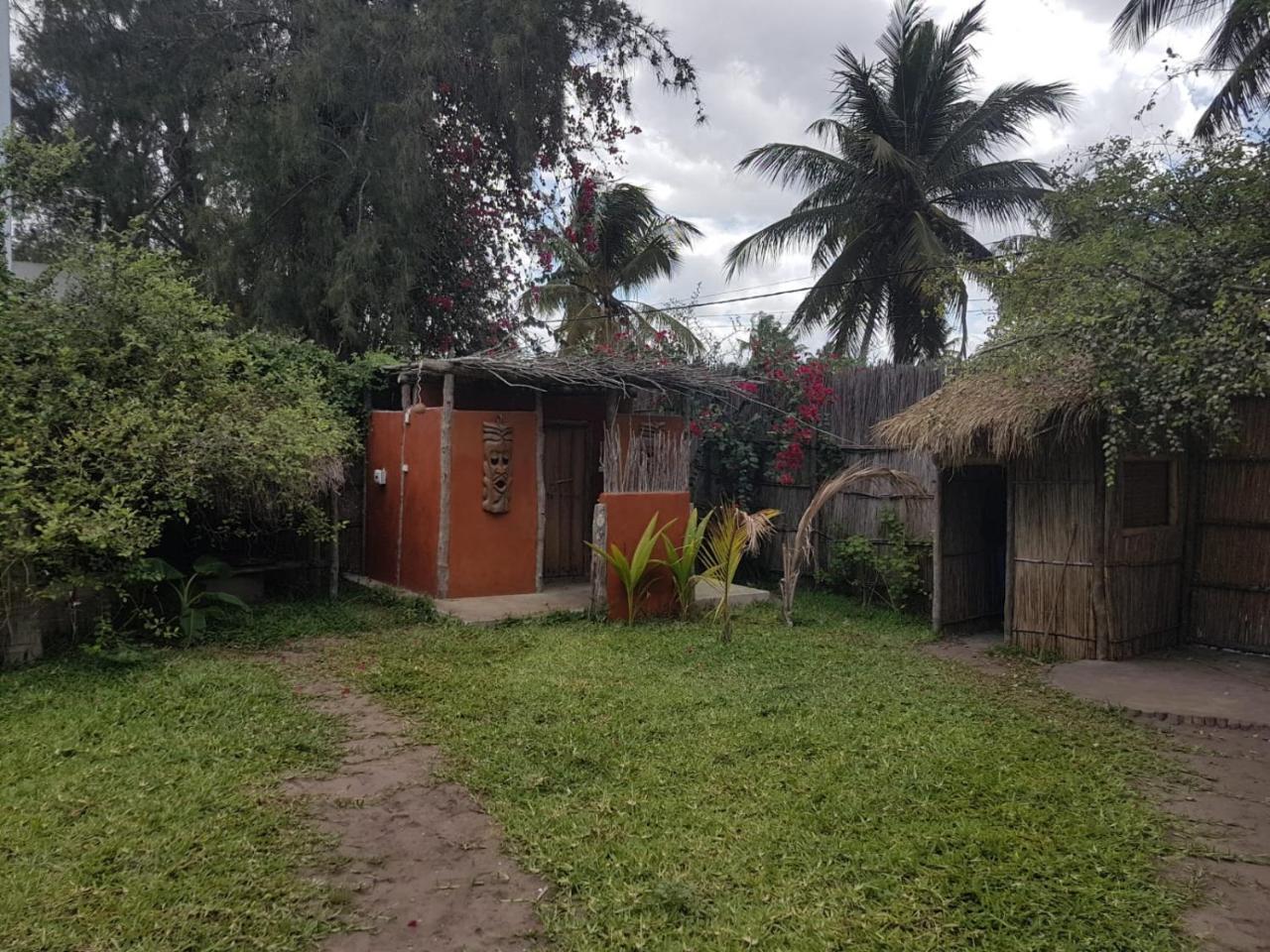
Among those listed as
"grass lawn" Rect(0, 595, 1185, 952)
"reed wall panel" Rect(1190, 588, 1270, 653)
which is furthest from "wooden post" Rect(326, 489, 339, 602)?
"reed wall panel" Rect(1190, 588, 1270, 653)

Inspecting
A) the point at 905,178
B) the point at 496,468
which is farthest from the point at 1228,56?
the point at 496,468

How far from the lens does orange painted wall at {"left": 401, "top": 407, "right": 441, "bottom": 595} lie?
326 inches

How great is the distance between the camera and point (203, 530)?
7.48 m

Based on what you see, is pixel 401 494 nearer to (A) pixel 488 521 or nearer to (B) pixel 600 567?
(A) pixel 488 521

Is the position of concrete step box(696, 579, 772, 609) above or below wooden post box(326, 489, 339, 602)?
below

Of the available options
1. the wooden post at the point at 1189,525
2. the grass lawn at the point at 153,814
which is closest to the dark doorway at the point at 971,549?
the wooden post at the point at 1189,525

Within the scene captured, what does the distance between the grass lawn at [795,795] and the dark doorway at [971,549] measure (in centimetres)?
123

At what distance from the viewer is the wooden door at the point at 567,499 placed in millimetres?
9570

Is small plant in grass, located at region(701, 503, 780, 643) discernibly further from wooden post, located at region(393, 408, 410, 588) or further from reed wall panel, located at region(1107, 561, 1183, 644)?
wooden post, located at region(393, 408, 410, 588)

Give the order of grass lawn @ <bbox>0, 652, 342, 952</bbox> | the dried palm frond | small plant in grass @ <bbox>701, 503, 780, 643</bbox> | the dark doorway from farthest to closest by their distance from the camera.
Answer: the dark doorway
the dried palm frond
small plant in grass @ <bbox>701, 503, 780, 643</bbox>
grass lawn @ <bbox>0, 652, 342, 952</bbox>

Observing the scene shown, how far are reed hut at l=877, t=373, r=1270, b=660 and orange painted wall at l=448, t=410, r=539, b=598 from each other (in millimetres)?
3531

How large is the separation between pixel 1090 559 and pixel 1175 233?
101 inches

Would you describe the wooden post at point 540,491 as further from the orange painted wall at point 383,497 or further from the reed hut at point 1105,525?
the reed hut at point 1105,525

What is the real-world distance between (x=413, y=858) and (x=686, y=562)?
4.66m
